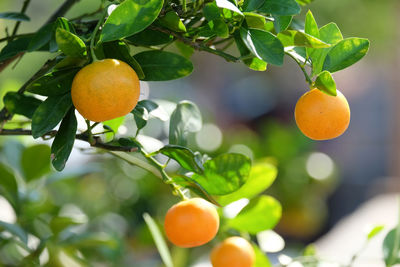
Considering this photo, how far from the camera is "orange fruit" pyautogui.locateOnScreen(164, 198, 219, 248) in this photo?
39 cm

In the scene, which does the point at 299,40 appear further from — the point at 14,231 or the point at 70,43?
the point at 14,231

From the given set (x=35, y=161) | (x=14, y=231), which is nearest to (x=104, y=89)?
(x=14, y=231)

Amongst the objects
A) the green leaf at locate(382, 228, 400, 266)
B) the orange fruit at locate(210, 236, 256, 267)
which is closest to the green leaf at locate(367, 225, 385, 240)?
the green leaf at locate(382, 228, 400, 266)

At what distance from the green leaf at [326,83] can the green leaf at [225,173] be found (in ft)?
0.32

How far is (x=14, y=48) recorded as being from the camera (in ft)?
1.46

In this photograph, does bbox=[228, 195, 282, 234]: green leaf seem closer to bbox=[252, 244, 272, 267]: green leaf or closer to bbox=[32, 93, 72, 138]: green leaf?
bbox=[252, 244, 272, 267]: green leaf

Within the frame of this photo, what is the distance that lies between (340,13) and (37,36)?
3.15 metres

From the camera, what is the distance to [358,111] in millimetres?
4250

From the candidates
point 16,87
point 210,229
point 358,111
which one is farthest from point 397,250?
point 358,111

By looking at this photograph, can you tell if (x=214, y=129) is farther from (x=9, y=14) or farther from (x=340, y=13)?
(x=340, y=13)

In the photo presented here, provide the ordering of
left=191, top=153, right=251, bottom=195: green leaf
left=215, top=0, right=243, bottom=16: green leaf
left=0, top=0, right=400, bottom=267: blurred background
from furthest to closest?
left=0, top=0, right=400, bottom=267: blurred background < left=191, top=153, right=251, bottom=195: green leaf < left=215, top=0, right=243, bottom=16: green leaf

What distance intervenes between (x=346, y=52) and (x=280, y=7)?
0.06 m

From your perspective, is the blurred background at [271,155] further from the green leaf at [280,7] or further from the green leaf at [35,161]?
the green leaf at [280,7]

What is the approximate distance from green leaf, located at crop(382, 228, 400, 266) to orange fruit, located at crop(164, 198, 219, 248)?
21cm
